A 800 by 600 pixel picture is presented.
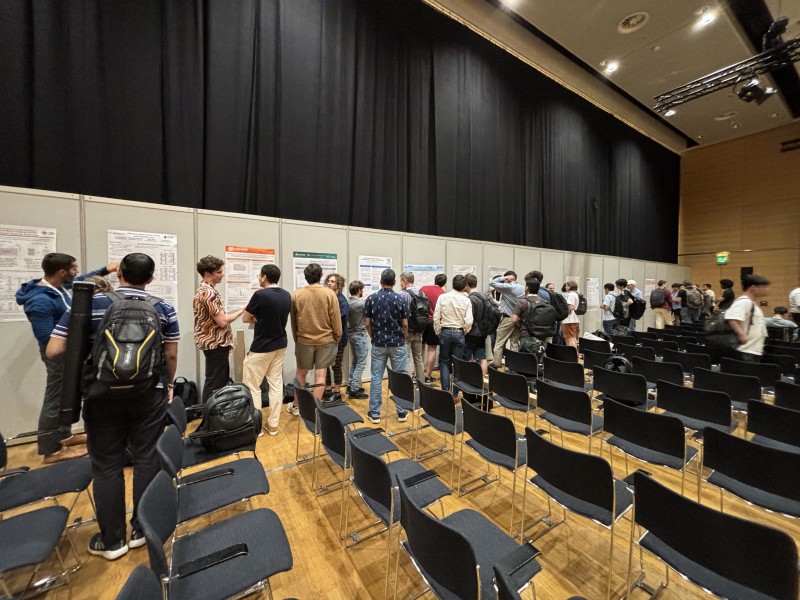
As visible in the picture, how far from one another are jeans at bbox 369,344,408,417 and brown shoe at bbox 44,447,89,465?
2565mm

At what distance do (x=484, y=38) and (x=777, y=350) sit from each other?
7.75m

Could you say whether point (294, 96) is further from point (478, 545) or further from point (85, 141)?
point (478, 545)

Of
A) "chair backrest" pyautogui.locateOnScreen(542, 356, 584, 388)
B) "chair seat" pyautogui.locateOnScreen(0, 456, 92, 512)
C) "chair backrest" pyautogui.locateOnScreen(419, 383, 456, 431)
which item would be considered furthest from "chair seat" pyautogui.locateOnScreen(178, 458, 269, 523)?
"chair backrest" pyautogui.locateOnScreen(542, 356, 584, 388)

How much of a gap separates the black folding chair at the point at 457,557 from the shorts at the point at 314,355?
2374 mm

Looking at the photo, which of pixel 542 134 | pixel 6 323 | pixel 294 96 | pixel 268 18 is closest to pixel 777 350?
pixel 542 134

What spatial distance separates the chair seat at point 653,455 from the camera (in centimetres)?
203

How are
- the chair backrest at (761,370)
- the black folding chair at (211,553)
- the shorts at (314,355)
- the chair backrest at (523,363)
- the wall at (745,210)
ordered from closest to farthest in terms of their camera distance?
the black folding chair at (211,553) → the chair backrest at (761,370) → the shorts at (314,355) → the chair backrest at (523,363) → the wall at (745,210)

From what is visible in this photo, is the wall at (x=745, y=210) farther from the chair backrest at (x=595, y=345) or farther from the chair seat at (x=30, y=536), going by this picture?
the chair seat at (x=30, y=536)

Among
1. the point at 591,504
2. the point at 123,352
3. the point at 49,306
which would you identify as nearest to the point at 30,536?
the point at 123,352

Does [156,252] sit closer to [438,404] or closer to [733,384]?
[438,404]

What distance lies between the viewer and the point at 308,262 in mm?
4566

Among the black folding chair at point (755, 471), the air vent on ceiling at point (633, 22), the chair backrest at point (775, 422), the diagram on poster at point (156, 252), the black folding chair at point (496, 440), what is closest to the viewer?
the black folding chair at point (755, 471)

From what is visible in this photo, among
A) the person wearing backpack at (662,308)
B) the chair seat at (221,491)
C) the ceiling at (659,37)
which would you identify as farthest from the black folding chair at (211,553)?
the ceiling at (659,37)

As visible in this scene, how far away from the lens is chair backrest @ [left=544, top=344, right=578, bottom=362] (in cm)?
424
